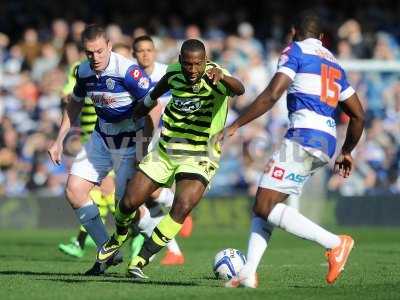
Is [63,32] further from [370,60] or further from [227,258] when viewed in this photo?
[227,258]

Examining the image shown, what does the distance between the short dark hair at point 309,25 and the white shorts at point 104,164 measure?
9.03 feet

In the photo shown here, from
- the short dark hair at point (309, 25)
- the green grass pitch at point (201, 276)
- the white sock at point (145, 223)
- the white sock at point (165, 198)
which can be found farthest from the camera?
the white sock at point (165, 198)

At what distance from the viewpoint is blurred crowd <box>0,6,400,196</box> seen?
2041cm

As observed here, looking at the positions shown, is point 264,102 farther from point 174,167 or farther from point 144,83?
point 144,83

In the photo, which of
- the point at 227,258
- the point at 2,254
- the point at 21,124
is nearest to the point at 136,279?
the point at 227,258

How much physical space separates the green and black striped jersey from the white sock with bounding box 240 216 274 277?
1094mm

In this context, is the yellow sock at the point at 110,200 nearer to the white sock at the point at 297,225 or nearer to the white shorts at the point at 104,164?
the white shorts at the point at 104,164

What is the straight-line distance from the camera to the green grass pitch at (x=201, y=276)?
9.18 meters

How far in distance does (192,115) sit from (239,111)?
10.4 m

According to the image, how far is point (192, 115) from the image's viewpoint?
34.3 feet

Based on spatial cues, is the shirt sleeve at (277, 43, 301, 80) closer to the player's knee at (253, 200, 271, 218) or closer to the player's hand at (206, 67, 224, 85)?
the player's hand at (206, 67, 224, 85)

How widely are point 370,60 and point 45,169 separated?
22.2 ft

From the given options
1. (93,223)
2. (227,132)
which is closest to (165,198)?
(93,223)

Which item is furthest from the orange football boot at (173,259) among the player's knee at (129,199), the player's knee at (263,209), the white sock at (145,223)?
the player's knee at (263,209)
